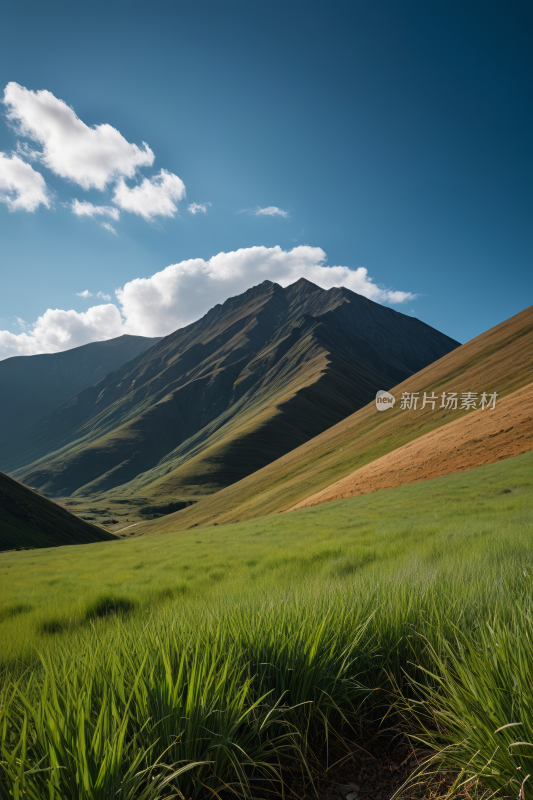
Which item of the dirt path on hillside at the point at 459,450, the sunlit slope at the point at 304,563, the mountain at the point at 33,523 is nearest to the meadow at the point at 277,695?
the sunlit slope at the point at 304,563

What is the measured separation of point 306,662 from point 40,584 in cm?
1043

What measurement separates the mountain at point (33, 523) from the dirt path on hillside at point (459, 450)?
38.3 metres

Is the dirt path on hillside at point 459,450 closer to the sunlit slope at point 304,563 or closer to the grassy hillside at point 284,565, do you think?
the grassy hillside at point 284,565

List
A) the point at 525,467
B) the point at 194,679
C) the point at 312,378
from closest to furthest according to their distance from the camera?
1. the point at 194,679
2. the point at 525,467
3. the point at 312,378

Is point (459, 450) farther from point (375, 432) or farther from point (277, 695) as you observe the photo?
point (277, 695)

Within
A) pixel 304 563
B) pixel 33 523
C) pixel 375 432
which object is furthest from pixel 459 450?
pixel 33 523

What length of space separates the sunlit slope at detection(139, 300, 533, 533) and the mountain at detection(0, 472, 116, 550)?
725 inches

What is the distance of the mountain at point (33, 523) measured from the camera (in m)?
46.6

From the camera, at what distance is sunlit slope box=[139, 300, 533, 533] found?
4859 centimetres

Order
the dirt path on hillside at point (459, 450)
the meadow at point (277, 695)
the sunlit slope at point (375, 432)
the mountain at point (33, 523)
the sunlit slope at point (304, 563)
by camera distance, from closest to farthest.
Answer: the meadow at point (277, 695) → the sunlit slope at point (304, 563) → the dirt path on hillside at point (459, 450) → the mountain at point (33, 523) → the sunlit slope at point (375, 432)

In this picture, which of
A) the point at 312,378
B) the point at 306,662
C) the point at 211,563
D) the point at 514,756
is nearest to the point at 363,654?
the point at 306,662

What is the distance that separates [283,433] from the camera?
150m

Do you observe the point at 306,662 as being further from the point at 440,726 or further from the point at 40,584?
the point at 40,584

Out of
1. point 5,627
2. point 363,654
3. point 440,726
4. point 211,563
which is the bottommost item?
point 211,563
